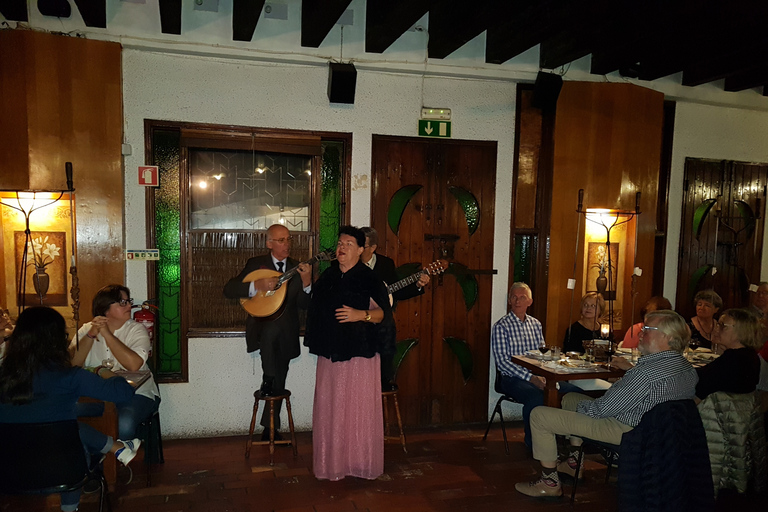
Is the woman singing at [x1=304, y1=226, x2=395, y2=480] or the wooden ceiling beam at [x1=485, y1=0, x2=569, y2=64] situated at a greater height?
the wooden ceiling beam at [x1=485, y1=0, x2=569, y2=64]

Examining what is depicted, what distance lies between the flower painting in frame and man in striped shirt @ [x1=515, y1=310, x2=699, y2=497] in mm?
3806

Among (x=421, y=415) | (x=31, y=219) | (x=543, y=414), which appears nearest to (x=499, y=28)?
(x=543, y=414)

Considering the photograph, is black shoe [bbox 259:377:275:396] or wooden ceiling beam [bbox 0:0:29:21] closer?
wooden ceiling beam [bbox 0:0:29:21]

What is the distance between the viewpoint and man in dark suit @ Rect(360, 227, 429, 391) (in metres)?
4.37

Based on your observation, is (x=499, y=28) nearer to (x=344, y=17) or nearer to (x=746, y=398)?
(x=344, y=17)

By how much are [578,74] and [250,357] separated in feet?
12.9

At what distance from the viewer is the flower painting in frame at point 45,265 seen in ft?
14.6

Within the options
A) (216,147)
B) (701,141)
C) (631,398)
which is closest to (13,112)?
(216,147)

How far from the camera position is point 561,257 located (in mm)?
5121

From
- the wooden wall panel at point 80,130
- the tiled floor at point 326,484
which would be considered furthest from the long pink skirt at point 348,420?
the wooden wall panel at point 80,130

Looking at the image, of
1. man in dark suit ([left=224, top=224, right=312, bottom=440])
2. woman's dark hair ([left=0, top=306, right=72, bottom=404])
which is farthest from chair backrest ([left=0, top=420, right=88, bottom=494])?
man in dark suit ([left=224, top=224, right=312, bottom=440])

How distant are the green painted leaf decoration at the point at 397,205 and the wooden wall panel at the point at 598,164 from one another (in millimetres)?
1340

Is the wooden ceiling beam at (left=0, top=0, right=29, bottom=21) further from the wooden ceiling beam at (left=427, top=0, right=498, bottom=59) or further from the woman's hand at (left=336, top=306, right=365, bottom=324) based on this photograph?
the woman's hand at (left=336, top=306, right=365, bottom=324)

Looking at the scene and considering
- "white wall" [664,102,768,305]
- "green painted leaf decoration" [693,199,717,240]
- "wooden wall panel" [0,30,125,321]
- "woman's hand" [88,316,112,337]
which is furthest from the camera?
"green painted leaf decoration" [693,199,717,240]
